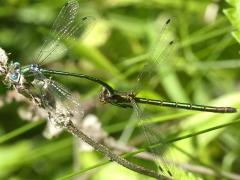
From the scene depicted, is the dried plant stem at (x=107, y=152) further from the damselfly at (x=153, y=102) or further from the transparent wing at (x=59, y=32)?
the transparent wing at (x=59, y=32)

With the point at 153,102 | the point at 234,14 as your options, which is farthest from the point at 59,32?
the point at 234,14

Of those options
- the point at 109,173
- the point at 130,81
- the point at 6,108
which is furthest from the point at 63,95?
the point at 6,108

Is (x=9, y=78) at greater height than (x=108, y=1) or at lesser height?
lesser

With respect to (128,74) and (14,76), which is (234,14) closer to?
(128,74)

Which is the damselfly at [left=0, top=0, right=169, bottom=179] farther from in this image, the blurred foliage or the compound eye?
the blurred foliage

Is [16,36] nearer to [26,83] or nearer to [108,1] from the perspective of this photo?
[108,1]

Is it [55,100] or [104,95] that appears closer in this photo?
[55,100]
